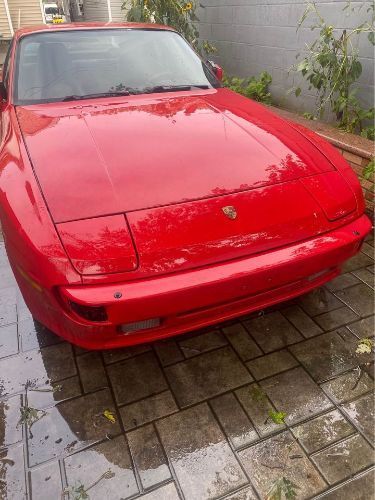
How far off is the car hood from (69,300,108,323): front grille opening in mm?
367

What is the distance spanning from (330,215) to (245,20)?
4937 millimetres

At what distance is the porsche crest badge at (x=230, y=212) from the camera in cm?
162

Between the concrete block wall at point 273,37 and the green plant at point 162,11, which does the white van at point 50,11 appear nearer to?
the concrete block wall at point 273,37

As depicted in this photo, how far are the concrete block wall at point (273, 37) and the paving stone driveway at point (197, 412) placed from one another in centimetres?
315

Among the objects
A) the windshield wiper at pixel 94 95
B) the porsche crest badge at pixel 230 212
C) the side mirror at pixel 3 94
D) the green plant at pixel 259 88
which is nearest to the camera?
the porsche crest badge at pixel 230 212

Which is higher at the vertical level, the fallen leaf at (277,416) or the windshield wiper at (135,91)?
the windshield wiper at (135,91)

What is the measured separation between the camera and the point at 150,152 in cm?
190

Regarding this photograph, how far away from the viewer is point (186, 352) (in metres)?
2.02

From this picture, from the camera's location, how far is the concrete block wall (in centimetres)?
390

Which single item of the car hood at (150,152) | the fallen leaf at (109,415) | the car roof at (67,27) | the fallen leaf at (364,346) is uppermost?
the car roof at (67,27)

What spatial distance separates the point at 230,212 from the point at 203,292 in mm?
391

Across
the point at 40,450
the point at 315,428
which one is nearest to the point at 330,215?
the point at 315,428

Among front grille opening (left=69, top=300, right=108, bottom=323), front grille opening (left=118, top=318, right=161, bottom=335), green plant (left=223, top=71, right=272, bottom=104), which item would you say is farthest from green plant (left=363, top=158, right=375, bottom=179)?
green plant (left=223, top=71, right=272, bottom=104)

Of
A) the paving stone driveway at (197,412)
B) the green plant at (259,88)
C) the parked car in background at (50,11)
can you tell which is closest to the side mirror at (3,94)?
the paving stone driveway at (197,412)
